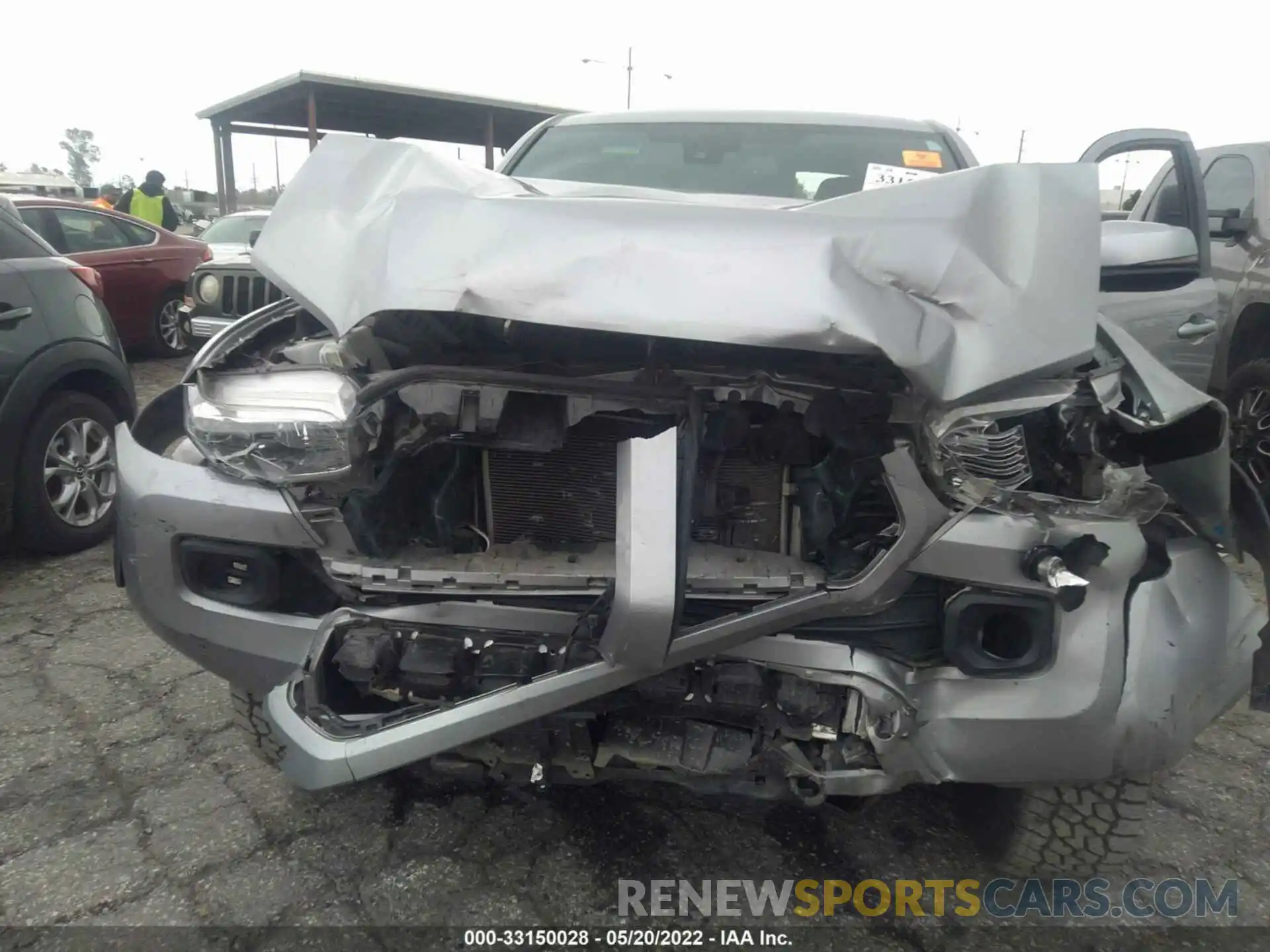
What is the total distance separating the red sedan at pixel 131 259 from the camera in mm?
7160

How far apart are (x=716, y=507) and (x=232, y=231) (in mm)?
9782

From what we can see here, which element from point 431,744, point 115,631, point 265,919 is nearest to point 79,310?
point 115,631

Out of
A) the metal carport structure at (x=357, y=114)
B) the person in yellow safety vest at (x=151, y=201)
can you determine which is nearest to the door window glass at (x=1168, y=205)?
the person in yellow safety vest at (x=151, y=201)

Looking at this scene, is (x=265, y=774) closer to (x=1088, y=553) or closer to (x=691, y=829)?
(x=691, y=829)

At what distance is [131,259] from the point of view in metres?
7.73

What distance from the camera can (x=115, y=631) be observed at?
332cm

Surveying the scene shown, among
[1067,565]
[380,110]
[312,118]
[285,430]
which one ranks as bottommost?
[1067,565]

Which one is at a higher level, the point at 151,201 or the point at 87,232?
the point at 151,201

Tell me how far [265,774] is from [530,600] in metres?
1.18

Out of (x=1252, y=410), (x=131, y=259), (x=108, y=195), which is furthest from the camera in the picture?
(x=108, y=195)

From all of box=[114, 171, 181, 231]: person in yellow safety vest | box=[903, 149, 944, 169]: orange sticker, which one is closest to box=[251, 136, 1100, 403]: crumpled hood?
box=[903, 149, 944, 169]: orange sticker

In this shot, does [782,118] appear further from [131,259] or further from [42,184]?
[42,184]


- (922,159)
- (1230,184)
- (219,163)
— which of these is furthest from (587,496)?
(219,163)

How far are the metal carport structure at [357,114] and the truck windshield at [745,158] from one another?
10.5 m
